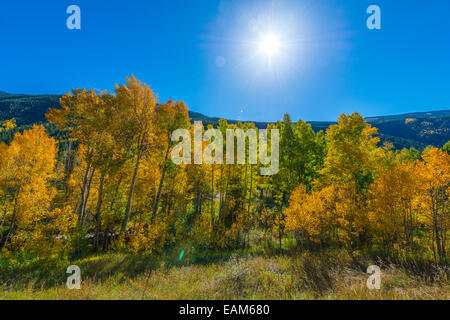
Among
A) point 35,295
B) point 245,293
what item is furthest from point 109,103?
point 245,293

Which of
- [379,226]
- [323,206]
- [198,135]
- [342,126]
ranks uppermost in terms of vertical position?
[342,126]

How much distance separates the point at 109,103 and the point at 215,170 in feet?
34.5

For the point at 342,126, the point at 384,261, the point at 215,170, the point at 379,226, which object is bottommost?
the point at 384,261

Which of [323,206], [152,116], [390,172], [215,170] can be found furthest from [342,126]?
[152,116]

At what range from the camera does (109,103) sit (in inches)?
505

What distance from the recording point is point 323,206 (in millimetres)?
14453

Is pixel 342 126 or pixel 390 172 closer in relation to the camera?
pixel 390 172

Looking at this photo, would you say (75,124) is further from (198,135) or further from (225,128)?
(225,128)

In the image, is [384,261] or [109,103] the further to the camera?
[109,103]

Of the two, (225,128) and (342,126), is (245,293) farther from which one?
(342,126)
